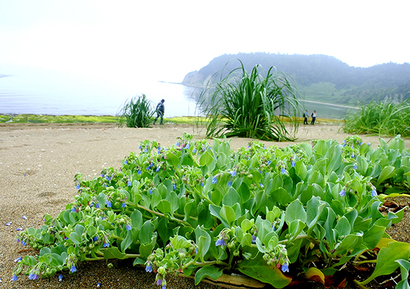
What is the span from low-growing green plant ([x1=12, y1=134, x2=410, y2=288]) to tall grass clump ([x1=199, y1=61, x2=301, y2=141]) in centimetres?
335

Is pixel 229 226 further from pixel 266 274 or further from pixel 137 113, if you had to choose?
pixel 137 113

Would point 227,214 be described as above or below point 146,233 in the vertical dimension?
above

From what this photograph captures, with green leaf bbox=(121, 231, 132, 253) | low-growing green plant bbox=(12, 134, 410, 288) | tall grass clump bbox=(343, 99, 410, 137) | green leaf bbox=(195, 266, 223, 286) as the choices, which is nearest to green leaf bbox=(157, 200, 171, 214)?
low-growing green plant bbox=(12, 134, 410, 288)

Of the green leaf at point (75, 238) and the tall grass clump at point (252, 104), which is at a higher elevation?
the tall grass clump at point (252, 104)

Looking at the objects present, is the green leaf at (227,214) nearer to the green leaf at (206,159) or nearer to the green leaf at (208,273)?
the green leaf at (208,273)

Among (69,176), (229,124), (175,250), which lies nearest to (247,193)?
(175,250)

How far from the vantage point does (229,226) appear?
1.04 metres

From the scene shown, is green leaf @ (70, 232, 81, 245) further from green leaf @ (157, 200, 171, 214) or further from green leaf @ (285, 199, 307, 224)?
green leaf @ (285, 199, 307, 224)

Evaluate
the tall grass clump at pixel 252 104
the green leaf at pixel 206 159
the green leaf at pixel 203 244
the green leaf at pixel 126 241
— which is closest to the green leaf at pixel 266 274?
the green leaf at pixel 203 244

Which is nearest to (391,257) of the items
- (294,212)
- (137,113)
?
(294,212)

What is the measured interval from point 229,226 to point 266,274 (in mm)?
227

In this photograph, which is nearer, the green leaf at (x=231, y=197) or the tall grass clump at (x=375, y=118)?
the green leaf at (x=231, y=197)

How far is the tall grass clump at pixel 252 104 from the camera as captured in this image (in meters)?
4.89

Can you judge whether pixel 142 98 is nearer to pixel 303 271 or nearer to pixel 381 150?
pixel 381 150
